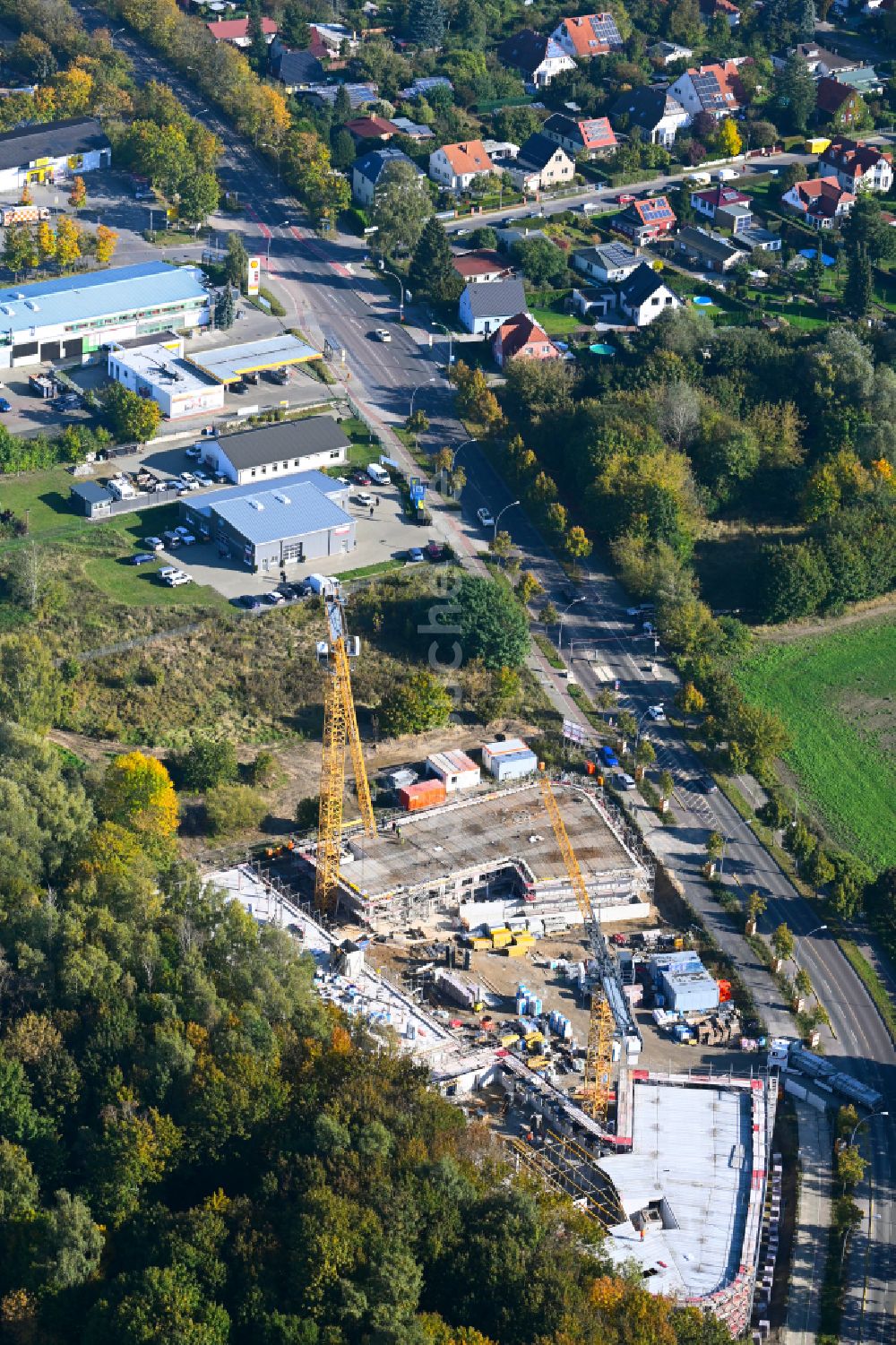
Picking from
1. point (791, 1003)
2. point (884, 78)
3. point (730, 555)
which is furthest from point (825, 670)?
point (884, 78)

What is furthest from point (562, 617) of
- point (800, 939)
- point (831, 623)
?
point (800, 939)

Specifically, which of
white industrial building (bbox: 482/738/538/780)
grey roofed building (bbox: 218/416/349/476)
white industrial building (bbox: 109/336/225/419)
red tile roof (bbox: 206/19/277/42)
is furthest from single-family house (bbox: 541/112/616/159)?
white industrial building (bbox: 482/738/538/780)

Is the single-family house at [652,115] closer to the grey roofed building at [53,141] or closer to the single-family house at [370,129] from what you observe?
the single-family house at [370,129]

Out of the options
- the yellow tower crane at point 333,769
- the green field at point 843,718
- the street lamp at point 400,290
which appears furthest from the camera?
the street lamp at point 400,290

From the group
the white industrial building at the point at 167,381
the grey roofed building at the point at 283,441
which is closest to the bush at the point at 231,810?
the grey roofed building at the point at 283,441

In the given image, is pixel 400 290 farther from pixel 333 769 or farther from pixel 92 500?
pixel 333 769

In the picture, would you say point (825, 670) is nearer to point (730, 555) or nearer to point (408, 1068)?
point (730, 555)
